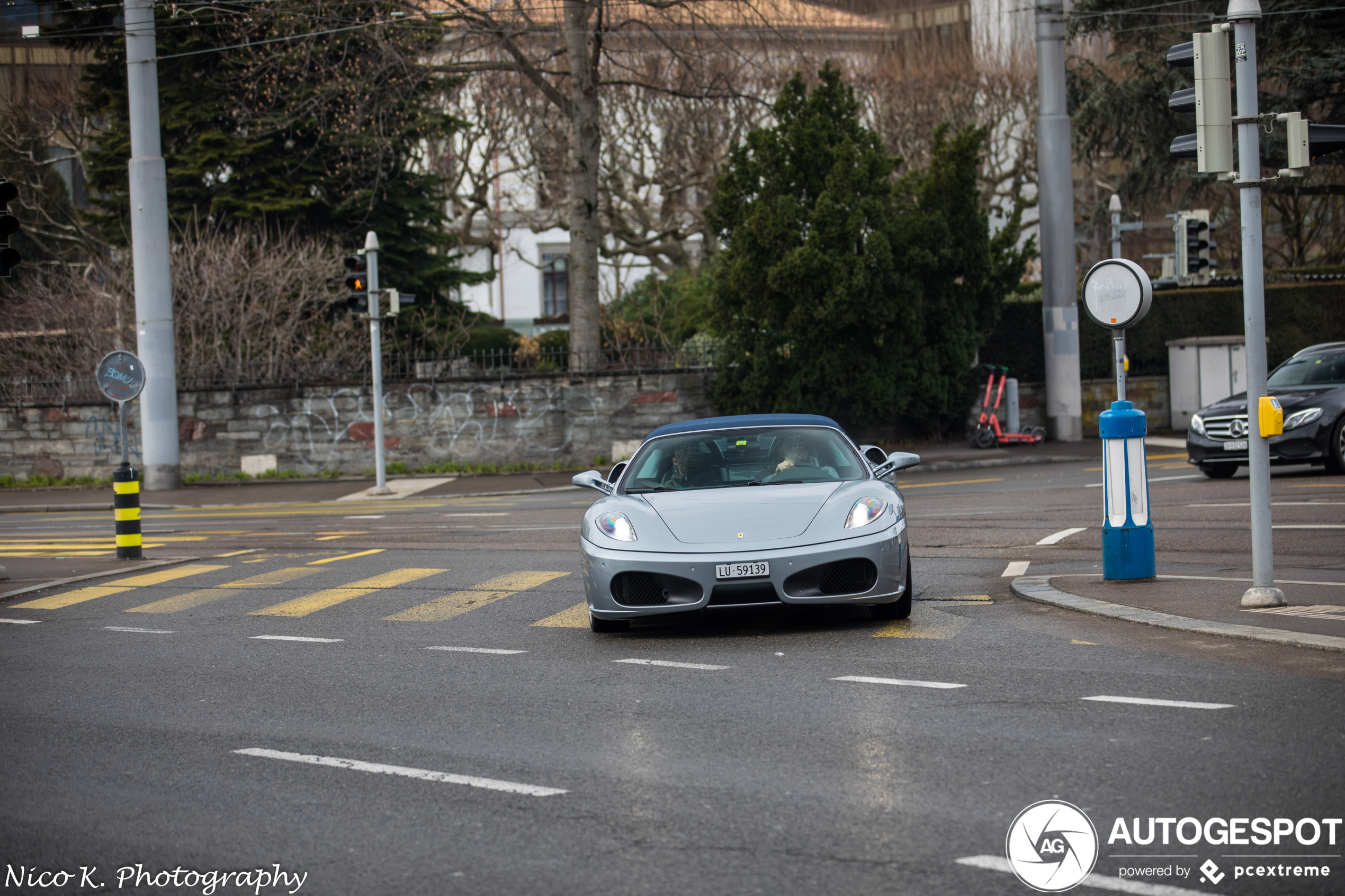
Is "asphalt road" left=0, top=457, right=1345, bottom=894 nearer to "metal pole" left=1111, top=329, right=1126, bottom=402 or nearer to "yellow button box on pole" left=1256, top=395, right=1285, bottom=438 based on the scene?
"yellow button box on pole" left=1256, top=395, right=1285, bottom=438

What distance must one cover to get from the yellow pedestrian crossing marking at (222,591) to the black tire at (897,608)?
5881mm

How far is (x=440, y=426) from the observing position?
28.4m

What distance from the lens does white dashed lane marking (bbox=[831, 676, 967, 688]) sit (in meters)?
6.89

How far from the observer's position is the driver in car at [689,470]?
9547mm

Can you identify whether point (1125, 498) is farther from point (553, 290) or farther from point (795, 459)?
point (553, 290)

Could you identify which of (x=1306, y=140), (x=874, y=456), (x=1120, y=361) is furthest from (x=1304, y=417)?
(x=1306, y=140)

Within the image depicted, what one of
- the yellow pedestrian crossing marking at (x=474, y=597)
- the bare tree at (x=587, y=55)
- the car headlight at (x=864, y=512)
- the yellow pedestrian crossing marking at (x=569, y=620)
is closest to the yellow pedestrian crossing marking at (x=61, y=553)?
the yellow pedestrian crossing marking at (x=474, y=597)

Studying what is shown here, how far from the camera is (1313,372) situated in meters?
17.8

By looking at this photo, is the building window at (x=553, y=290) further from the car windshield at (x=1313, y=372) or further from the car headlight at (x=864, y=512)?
the car headlight at (x=864, y=512)

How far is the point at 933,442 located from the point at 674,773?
934 inches

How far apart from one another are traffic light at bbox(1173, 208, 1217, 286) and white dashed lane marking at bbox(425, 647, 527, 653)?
13.9m

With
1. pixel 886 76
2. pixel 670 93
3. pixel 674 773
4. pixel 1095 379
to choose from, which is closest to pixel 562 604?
pixel 674 773

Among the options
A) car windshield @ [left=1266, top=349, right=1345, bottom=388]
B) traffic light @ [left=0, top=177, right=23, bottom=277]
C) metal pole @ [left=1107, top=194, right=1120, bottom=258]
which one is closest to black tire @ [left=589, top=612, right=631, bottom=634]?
traffic light @ [left=0, top=177, right=23, bottom=277]

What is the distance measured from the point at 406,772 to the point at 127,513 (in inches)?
419
